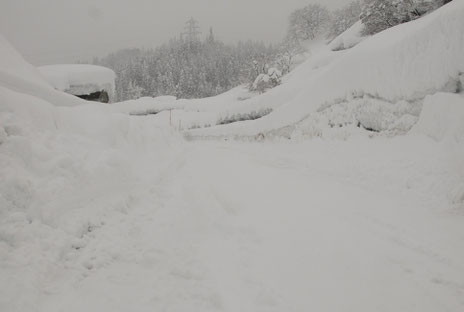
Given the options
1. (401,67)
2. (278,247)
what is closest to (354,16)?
(401,67)

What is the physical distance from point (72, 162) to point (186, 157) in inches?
194

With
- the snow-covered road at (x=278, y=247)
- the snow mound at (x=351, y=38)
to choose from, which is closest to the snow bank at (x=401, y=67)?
the snow-covered road at (x=278, y=247)

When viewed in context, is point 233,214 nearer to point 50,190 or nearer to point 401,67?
point 50,190

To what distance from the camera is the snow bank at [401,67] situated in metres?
8.19

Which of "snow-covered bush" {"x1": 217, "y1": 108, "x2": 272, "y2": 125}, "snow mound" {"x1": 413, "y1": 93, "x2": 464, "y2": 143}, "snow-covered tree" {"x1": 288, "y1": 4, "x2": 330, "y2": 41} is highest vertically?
"snow-covered tree" {"x1": 288, "y1": 4, "x2": 330, "y2": 41}

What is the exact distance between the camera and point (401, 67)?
31.8 feet

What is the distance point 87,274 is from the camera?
342 cm

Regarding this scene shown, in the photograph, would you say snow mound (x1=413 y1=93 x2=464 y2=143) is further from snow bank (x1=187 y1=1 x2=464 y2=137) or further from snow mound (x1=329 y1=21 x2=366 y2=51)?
snow mound (x1=329 y1=21 x2=366 y2=51)

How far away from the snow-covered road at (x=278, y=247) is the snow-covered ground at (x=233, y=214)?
0.02m

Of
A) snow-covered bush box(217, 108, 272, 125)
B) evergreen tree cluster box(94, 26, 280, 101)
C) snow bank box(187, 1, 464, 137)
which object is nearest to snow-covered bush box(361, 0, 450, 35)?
snow bank box(187, 1, 464, 137)

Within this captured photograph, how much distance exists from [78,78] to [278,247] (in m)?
16.9

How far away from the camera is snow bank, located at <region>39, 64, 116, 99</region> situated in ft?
55.0

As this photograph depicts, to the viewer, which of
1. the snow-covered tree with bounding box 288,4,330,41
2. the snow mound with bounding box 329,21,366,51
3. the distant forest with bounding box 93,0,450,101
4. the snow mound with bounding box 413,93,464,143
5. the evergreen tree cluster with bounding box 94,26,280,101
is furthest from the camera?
the evergreen tree cluster with bounding box 94,26,280,101

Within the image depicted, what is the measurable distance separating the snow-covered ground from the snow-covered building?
838cm
